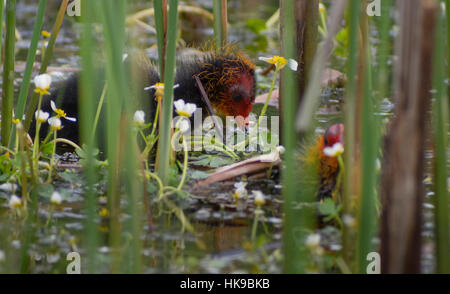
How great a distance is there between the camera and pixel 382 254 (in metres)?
1.60

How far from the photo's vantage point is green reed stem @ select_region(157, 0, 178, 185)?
1.93 m

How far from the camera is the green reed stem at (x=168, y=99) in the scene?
1.93 meters

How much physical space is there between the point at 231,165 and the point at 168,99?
1.66ft

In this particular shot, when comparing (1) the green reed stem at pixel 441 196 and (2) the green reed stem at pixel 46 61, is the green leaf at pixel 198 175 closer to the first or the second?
(2) the green reed stem at pixel 46 61

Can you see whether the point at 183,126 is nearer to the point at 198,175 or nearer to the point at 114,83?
the point at 198,175

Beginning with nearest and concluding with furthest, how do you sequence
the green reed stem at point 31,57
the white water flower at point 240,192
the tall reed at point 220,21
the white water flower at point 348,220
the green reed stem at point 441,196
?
the green reed stem at point 441,196 < the white water flower at point 348,220 < the green reed stem at point 31,57 < the white water flower at point 240,192 < the tall reed at point 220,21

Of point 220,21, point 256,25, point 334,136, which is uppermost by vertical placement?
point 256,25

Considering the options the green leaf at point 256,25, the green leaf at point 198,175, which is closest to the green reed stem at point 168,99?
the green leaf at point 198,175

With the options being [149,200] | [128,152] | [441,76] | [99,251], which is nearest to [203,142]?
[149,200]

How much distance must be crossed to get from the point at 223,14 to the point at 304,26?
1.66ft

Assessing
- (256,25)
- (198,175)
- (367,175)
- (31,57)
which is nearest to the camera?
(367,175)

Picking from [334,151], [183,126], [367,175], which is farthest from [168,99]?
[367,175]

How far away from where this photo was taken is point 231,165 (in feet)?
8.08
